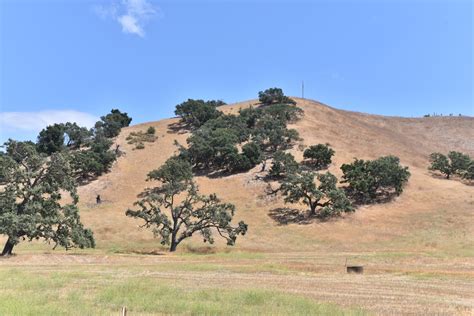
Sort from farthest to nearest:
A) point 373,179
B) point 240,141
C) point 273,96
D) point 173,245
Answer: point 273,96 → point 240,141 → point 373,179 → point 173,245

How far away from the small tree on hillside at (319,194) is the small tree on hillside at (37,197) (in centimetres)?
3116

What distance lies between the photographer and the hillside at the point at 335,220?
177 ft

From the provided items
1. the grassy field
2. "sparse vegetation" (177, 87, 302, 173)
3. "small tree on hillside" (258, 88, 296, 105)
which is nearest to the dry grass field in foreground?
the grassy field

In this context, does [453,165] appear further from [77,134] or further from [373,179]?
[77,134]

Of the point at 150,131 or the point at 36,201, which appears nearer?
the point at 36,201

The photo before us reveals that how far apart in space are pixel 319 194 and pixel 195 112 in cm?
5747

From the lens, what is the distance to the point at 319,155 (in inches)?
3201

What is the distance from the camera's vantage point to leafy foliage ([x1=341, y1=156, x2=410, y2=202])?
69.0 metres

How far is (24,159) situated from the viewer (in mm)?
42500

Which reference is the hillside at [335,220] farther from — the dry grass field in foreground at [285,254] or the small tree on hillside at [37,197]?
the small tree on hillside at [37,197]

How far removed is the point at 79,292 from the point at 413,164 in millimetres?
84617

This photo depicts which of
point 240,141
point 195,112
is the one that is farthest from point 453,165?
point 195,112

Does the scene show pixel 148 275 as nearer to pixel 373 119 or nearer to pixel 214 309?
pixel 214 309

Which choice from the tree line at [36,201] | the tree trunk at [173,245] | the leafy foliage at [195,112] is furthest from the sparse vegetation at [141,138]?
the tree line at [36,201]
